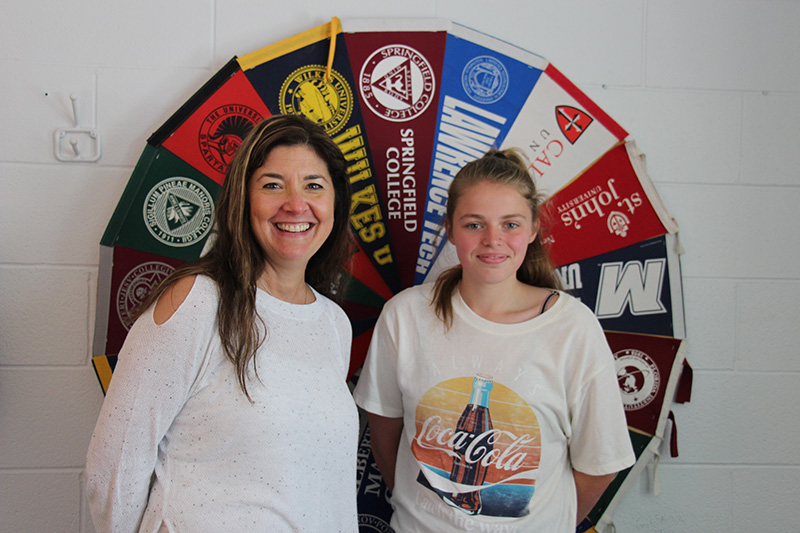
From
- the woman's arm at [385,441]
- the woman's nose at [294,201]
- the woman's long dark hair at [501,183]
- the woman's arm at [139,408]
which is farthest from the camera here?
the woman's arm at [385,441]

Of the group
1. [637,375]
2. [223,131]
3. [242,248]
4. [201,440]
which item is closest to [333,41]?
[223,131]

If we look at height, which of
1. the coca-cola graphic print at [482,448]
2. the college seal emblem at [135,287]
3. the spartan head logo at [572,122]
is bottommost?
the coca-cola graphic print at [482,448]

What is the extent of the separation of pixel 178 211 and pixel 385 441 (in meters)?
0.77

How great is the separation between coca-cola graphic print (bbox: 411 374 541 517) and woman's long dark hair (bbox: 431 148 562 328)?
0.16 meters

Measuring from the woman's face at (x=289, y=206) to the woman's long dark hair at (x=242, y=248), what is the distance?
0.02m

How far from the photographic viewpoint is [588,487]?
1110 mm

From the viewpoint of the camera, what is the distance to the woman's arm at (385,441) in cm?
120

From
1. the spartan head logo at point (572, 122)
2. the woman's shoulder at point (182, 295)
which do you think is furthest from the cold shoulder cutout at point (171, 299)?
the spartan head logo at point (572, 122)

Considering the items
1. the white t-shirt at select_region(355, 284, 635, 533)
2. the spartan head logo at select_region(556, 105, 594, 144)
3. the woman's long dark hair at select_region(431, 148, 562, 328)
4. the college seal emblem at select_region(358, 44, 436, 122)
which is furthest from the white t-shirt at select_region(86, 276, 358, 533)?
the spartan head logo at select_region(556, 105, 594, 144)

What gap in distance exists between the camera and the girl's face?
1043 millimetres

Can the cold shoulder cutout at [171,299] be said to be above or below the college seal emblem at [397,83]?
below

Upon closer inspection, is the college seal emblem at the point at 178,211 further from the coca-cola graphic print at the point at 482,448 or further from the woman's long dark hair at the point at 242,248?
the coca-cola graphic print at the point at 482,448

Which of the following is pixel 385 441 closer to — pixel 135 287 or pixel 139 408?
pixel 139 408

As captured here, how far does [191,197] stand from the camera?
51.4 inches
